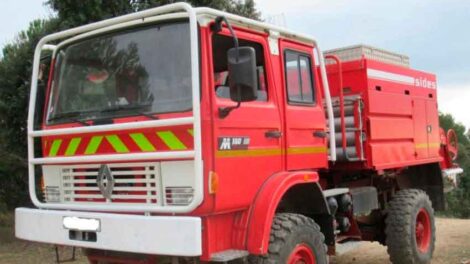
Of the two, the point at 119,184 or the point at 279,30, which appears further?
the point at 279,30

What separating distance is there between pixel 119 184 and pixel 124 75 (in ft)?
2.98

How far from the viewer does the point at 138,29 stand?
15.6 feet

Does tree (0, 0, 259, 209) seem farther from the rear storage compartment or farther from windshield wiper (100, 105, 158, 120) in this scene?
windshield wiper (100, 105, 158, 120)

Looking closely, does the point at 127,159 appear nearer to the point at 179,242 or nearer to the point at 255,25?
the point at 179,242

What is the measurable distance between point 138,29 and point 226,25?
79 centimetres

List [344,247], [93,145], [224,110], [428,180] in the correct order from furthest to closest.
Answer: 1. [428,180]
2. [344,247]
3. [93,145]
4. [224,110]

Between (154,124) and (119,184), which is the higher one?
(154,124)

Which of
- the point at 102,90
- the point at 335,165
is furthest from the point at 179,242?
the point at 335,165

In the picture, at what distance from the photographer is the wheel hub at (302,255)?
4.87 m

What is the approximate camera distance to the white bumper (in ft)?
13.0

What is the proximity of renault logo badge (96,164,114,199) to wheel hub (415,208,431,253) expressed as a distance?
14.9ft

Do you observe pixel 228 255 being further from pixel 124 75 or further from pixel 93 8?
pixel 93 8

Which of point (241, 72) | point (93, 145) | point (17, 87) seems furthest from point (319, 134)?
point (17, 87)

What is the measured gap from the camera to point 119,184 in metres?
4.59
